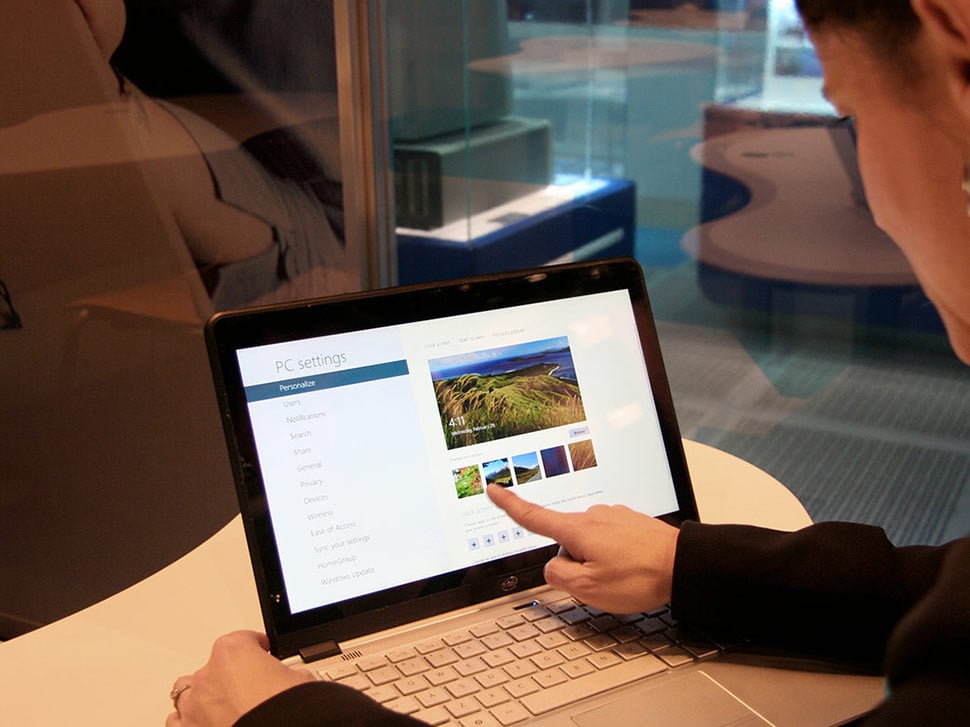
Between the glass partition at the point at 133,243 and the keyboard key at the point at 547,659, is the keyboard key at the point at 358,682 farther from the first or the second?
the glass partition at the point at 133,243

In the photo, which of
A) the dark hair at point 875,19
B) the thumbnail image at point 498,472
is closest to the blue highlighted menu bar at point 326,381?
the thumbnail image at point 498,472

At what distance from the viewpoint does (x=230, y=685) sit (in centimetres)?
66

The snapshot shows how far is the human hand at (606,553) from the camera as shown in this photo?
2.61 ft

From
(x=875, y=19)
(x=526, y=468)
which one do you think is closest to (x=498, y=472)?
(x=526, y=468)

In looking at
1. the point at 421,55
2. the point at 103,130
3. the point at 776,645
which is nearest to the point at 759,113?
the point at 421,55

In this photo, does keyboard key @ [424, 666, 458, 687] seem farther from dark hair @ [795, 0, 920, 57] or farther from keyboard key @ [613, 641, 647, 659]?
dark hair @ [795, 0, 920, 57]

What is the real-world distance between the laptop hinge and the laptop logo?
157 mm

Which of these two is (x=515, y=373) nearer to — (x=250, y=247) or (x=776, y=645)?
(x=776, y=645)

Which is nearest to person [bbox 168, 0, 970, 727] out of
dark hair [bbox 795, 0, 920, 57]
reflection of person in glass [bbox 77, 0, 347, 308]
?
dark hair [bbox 795, 0, 920, 57]

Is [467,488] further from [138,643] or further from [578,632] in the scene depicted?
[138,643]

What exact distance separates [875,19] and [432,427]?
474 mm

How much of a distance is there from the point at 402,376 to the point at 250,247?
139cm

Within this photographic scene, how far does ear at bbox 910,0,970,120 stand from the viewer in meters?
0.49

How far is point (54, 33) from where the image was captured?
1605 mm
